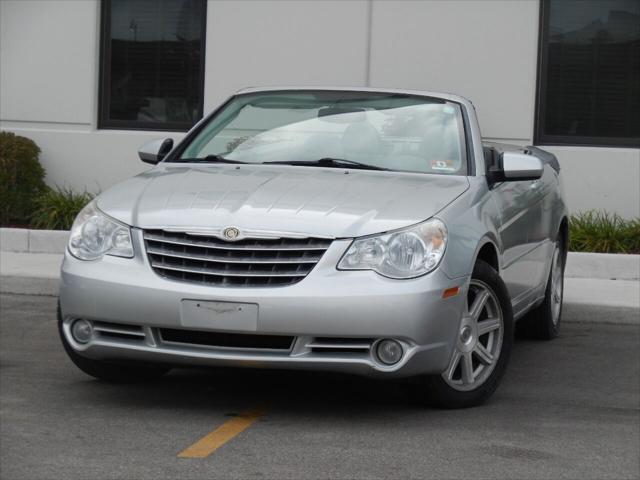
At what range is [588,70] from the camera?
46.0 ft

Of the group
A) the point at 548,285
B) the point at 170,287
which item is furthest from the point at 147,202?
the point at 548,285

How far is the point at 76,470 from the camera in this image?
17.2 feet

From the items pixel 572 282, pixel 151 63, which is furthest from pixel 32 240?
pixel 572 282

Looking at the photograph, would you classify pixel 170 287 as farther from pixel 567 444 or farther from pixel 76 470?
pixel 567 444

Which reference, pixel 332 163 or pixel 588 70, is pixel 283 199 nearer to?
pixel 332 163

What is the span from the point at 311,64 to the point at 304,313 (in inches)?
334

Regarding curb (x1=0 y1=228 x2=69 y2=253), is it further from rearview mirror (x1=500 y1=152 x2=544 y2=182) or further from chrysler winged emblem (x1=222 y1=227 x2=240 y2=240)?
chrysler winged emblem (x1=222 y1=227 x2=240 y2=240)

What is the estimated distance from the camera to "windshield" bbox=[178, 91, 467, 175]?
23.7 feet

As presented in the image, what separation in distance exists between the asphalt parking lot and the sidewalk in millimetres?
1991

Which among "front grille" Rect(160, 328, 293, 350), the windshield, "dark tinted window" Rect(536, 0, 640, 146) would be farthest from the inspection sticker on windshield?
"dark tinted window" Rect(536, 0, 640, 146)

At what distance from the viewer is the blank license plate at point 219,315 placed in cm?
594

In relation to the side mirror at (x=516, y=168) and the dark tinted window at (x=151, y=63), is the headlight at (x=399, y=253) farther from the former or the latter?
the dark tinted window at (x=151, y=63)

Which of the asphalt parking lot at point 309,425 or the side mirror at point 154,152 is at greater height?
the side mirror at point 154,152

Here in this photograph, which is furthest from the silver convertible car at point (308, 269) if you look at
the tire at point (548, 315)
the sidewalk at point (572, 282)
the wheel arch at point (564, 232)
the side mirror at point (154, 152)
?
the sidewalk at point (572, 282)
